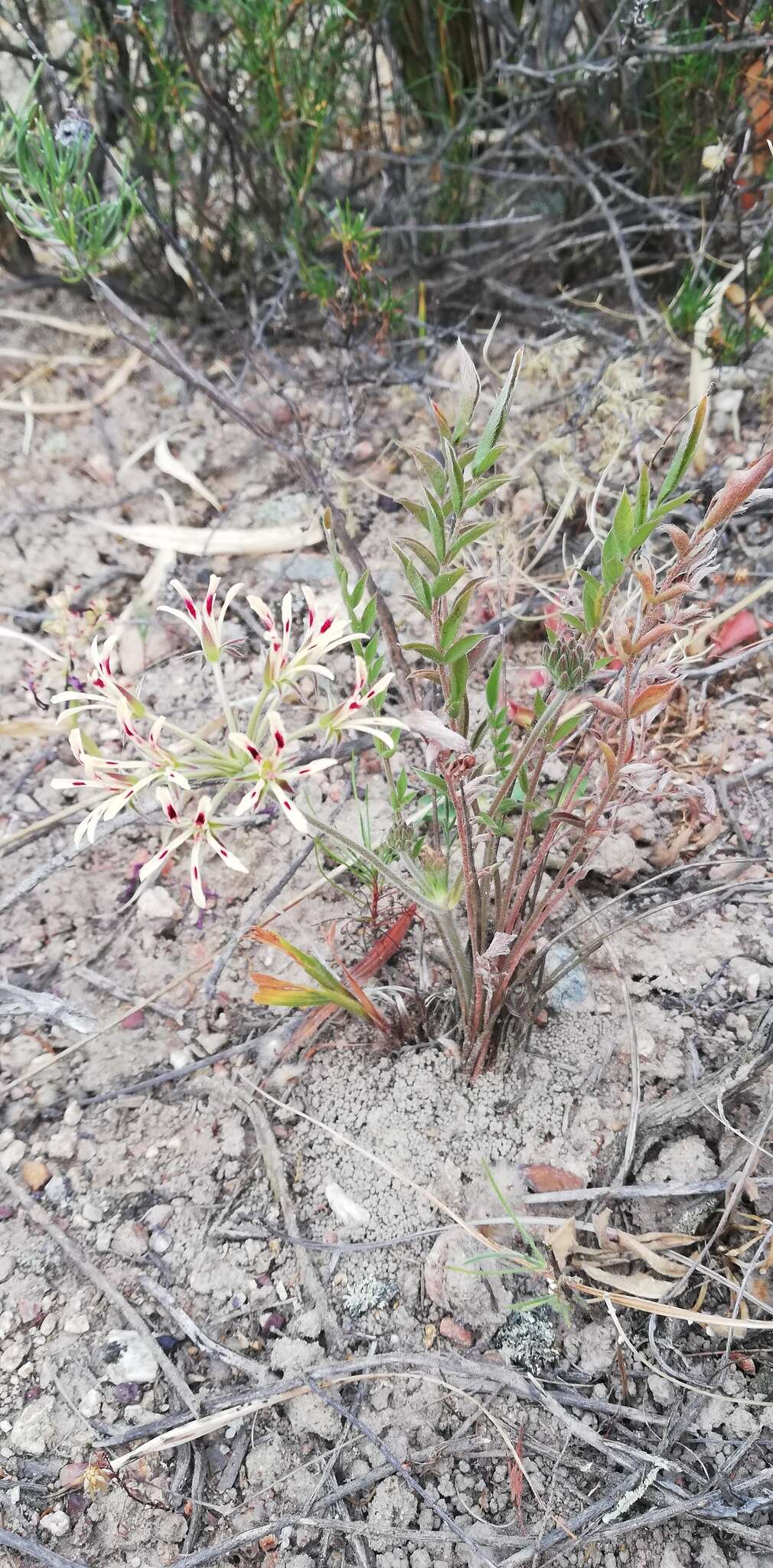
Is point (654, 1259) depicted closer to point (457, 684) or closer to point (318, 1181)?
point (318, 1181)

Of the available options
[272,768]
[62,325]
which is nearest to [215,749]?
[272,768]

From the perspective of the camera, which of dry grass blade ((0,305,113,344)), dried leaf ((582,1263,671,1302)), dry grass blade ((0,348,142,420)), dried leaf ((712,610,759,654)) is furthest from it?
dry grass blade ((0,305,113,344))

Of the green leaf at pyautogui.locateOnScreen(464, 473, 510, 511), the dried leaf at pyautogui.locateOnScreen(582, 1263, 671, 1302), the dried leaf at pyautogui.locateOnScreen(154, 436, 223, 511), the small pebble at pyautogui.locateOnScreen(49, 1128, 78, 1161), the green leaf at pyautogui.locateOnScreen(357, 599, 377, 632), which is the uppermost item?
the green leaf at pyautogui.locateOnScreen(464, 473, 510, 511)

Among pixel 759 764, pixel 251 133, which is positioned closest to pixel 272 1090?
pixel 759 764

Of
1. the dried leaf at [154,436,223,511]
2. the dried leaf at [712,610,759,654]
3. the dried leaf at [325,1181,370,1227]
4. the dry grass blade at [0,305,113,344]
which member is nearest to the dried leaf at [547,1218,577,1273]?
the dried leaf at [325,1181,370,1227]

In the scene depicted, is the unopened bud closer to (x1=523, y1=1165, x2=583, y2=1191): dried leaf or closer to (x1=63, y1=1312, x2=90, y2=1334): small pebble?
(x1=523, y1=1165, x2=583, y2=1191): dried leaf

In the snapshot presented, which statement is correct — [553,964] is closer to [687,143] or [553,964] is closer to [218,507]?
[218,507]
